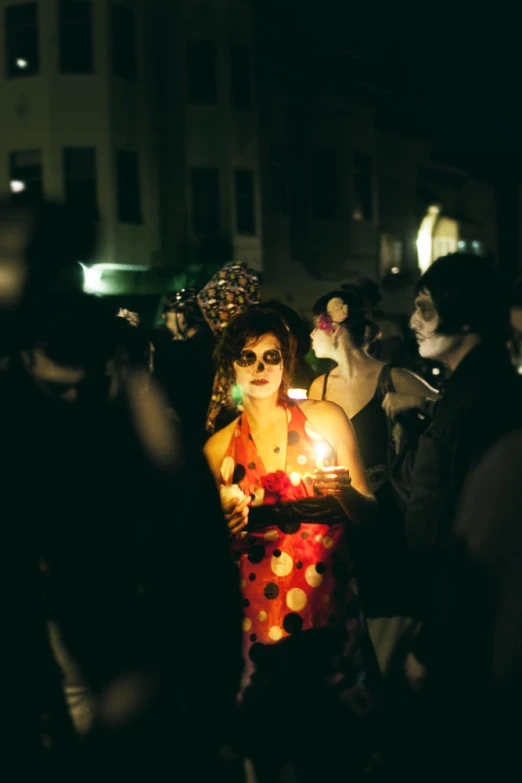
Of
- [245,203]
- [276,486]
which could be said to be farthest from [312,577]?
[245,203]

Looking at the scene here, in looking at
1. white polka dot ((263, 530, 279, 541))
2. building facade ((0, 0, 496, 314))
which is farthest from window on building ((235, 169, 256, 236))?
white polka dot ((263, 530, 279, 541))

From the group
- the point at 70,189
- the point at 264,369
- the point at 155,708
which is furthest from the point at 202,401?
the point at 70,189

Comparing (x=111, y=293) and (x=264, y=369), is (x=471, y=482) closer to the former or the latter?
(x=264, y=369)

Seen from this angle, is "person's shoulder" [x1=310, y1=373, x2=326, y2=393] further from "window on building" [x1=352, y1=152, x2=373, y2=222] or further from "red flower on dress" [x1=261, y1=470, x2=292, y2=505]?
"window on building" [x1=352, y1=152, x2=373, y2=222]

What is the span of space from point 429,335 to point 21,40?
28148mm

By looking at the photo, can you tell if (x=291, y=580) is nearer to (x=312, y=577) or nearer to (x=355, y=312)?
(x=312, y=577)

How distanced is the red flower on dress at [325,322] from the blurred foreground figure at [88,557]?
11.4ft

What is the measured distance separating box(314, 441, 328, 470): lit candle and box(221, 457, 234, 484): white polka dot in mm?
356

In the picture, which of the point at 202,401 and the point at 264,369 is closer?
the point at 264,369

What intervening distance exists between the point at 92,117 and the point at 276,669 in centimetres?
2746

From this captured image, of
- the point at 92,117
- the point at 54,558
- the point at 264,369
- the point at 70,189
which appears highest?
the point at 92,117

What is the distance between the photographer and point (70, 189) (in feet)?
98.3

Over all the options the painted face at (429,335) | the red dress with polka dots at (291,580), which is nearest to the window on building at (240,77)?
the painted face at (429,335)

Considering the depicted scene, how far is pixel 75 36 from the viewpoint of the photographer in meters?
30.2
